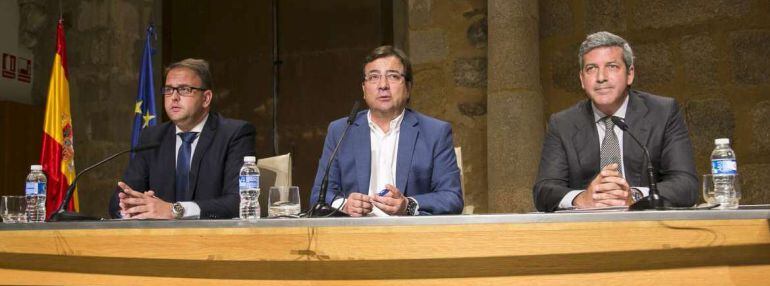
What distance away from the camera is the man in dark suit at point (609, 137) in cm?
254

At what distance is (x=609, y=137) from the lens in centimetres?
264

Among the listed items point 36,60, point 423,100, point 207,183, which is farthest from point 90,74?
point 207,183

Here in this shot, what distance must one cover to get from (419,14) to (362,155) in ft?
7.05

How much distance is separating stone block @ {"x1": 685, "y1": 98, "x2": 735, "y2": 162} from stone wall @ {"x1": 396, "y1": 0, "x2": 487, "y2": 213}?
1.12m

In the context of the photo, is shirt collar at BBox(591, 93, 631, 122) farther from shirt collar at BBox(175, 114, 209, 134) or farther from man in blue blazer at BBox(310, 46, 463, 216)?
shirt collar at BBox(175, 114, 209, 134)

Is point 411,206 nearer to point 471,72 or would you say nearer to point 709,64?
point 471,72

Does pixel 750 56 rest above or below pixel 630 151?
above

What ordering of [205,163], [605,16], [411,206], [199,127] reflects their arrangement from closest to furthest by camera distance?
[411,206] → [205,163] → [199,127] → [605,16]

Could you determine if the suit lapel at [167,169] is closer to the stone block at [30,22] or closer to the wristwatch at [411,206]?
the wristwatch at [411,206]

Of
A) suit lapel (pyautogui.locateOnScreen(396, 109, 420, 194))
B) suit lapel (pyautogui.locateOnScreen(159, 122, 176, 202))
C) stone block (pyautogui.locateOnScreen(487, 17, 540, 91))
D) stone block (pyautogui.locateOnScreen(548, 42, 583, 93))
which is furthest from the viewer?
stone block (pyautogui.locateOnScreen(548, 42, 583, 93))

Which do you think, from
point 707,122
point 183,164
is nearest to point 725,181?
point 183,164

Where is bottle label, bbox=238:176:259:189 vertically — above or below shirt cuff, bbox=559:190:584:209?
above

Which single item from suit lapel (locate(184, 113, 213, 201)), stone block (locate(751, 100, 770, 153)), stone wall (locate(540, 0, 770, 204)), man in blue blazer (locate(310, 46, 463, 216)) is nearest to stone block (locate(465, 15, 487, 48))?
stone wall (locate(540, 0, 770, 204))

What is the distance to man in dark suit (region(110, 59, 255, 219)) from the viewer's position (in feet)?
9.86
